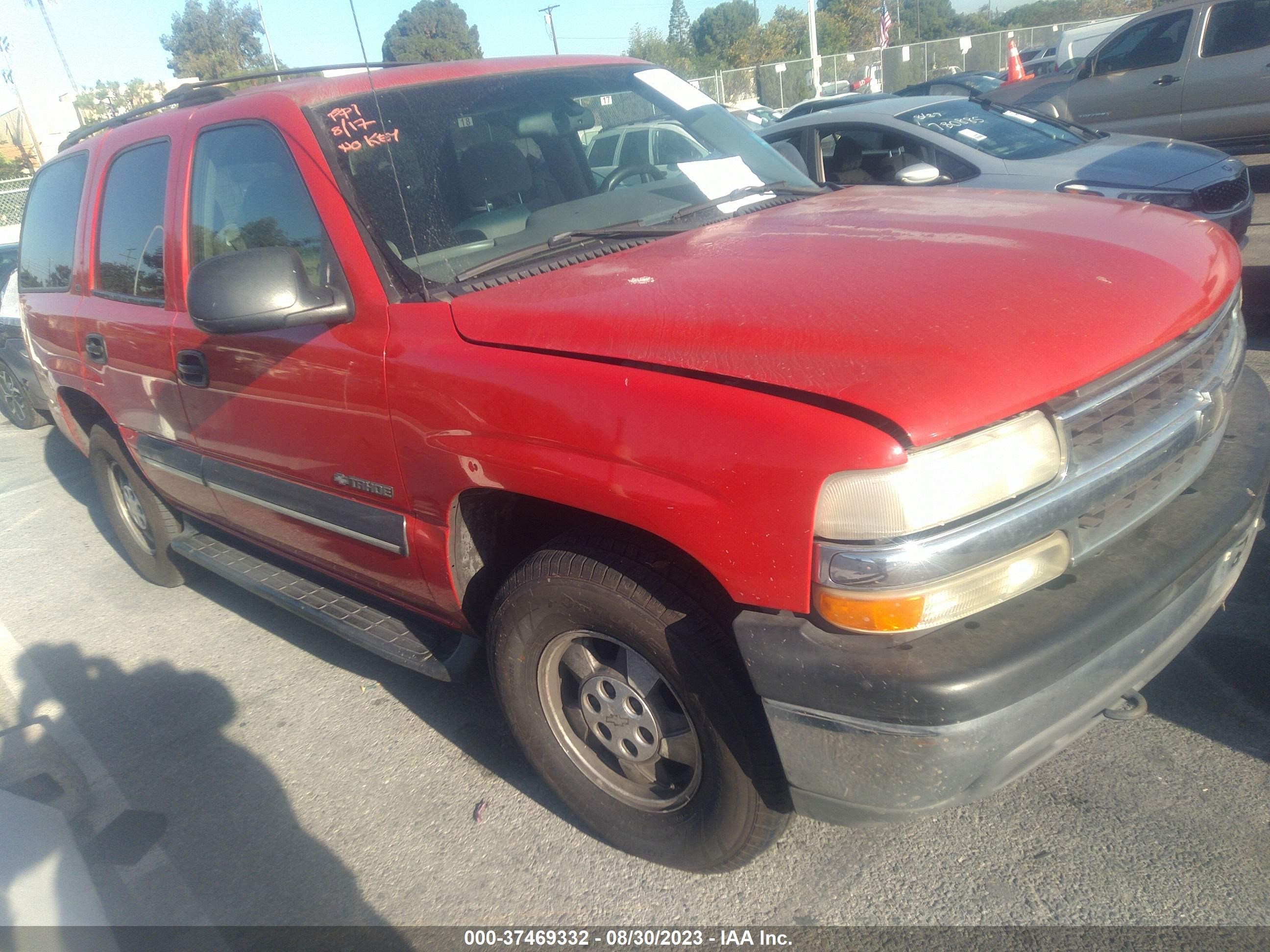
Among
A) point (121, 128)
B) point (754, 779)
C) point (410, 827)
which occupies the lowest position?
point (410, 827)

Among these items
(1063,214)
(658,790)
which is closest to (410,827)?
(658,790)

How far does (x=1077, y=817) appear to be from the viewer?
7.89ft

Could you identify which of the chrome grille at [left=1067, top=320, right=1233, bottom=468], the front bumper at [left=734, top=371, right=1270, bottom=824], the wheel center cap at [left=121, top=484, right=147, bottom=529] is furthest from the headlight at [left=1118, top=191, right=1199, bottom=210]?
the wheel center cap at [left=121, top=484, right=147, bottom=529]

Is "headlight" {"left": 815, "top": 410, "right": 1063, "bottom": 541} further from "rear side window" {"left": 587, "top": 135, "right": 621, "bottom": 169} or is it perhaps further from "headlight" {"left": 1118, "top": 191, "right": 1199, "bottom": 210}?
"headlight" {"left": 1118, "top": 191, "right": 1199, "bottom": 210}

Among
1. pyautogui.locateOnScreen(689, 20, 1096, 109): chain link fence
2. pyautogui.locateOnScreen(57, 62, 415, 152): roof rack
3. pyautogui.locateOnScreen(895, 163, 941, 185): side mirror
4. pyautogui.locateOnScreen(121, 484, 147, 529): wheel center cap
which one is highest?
pyautogui.locateOnScreen(57, 62, 415, 152): roof rack

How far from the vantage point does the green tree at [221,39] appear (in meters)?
3.78

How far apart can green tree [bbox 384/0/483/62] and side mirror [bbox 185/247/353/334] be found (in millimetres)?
1434

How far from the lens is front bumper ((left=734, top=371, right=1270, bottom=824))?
171 cm

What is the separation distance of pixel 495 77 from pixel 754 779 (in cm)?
232

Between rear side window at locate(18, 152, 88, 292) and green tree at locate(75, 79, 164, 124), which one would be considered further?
green tree at locate(75, 79, 164, 124)

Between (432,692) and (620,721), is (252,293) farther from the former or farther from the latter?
(432,692)

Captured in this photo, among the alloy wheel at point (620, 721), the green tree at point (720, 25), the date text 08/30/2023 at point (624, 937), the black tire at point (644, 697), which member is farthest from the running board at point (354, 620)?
the green tree at point (720, 25)

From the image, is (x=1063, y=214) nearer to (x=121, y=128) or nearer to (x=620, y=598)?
(x=620, y=598)

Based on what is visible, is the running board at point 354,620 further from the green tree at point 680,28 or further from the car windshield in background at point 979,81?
the green tree at point 680,28
